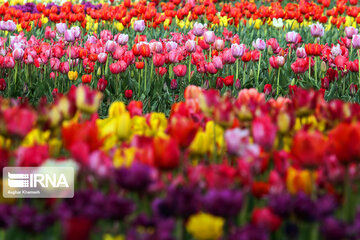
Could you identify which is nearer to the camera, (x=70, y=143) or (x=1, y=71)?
(x=70, y=143)

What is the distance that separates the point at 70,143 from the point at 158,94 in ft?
13.4

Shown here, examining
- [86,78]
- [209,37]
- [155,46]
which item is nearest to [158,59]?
[155,46]

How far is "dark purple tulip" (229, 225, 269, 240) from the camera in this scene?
5.01ft

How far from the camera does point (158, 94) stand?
600 cm

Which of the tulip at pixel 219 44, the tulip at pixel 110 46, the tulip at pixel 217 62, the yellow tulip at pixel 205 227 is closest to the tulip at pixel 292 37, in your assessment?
the tulip at pixel 219 44

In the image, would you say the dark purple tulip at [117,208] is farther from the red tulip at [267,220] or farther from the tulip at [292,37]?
the tulip at [292,37]

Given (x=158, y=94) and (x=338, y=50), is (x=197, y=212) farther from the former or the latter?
(x=338, y=50)

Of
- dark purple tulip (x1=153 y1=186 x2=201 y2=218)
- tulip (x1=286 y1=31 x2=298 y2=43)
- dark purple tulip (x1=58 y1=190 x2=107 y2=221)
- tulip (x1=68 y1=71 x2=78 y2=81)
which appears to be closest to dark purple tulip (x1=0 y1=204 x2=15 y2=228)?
dark purple tulip (x1=58 y1=190 x2=107 y2=221)

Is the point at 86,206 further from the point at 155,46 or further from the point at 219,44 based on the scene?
the point at 219,44

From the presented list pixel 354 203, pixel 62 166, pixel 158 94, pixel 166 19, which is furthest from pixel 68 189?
pixel 166 19

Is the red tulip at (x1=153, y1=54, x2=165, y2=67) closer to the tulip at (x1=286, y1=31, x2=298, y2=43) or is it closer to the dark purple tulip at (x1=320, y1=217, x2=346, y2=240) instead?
the tulip at (x1=286, y1=31, x2=298, y2=43)

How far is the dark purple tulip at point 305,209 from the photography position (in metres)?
1.61

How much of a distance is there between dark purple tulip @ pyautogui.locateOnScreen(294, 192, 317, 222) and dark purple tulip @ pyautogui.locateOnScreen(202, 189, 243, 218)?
0.16m

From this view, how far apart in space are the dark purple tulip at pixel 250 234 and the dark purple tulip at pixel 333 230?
0.52ft
